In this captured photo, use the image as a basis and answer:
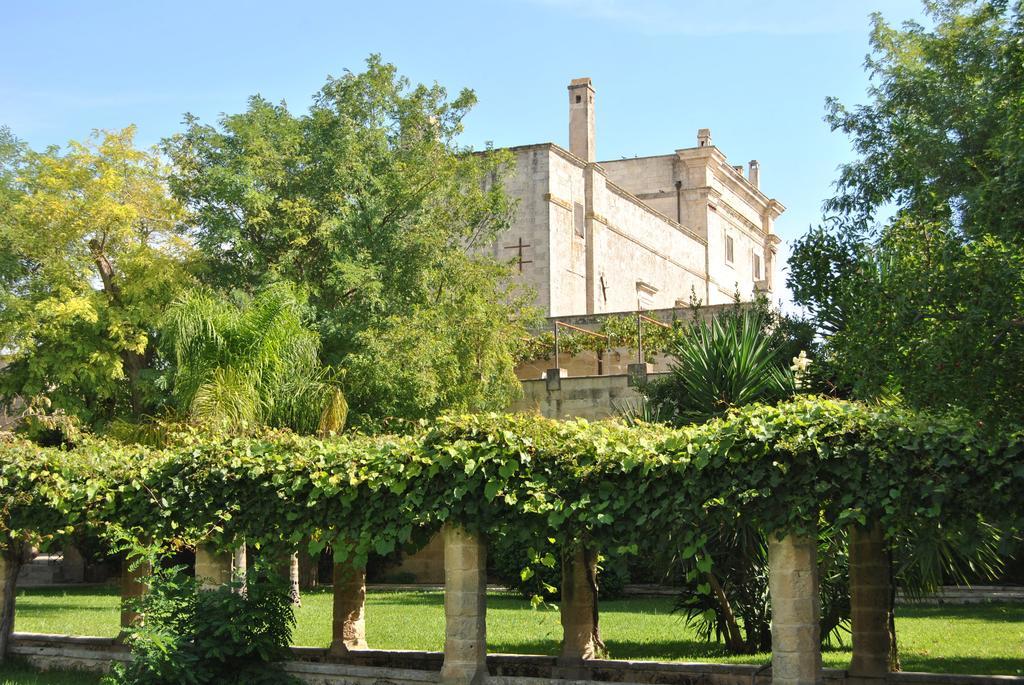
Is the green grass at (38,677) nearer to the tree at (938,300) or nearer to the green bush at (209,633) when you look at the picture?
the green bush at (209,633)

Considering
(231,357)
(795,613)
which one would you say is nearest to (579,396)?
(231,357)

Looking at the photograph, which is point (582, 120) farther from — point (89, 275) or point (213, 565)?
point (213, 565)

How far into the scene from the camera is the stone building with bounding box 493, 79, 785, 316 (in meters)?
33.5

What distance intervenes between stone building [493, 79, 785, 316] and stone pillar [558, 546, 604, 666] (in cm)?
1639

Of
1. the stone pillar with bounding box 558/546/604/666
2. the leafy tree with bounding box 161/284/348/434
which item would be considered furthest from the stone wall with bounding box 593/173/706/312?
the stone pillar with bounding box 558/546/604/666

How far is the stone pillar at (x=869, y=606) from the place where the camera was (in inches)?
488

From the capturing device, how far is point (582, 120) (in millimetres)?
36750

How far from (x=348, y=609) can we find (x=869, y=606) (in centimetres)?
638

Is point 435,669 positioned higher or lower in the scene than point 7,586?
lower

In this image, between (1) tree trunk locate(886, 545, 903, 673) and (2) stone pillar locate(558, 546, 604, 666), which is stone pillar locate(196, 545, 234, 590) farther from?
(1) tree trunk locate(886, 545, 903, 673)

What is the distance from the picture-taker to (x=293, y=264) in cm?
2486

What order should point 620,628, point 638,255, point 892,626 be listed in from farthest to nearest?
point 638,255 → point 620,628 → point 892,626

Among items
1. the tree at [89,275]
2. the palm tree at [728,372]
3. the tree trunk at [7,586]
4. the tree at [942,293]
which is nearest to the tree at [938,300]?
the tree at [942,293]

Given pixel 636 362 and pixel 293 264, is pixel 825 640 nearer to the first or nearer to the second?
pixel 636 362
